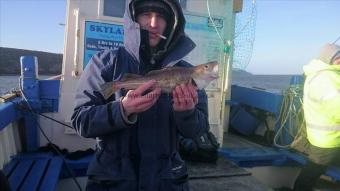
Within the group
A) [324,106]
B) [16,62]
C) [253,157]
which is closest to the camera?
[324,106]

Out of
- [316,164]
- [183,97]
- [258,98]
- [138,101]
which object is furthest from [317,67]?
[138,101]

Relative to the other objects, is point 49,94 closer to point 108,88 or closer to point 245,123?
point 108,88

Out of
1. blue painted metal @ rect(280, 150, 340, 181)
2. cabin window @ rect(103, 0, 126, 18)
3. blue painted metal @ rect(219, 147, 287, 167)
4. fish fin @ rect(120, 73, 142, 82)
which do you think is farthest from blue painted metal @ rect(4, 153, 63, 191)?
blue painted metal @ rect(280, 150, 340, 181)

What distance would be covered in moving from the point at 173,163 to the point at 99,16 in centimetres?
341

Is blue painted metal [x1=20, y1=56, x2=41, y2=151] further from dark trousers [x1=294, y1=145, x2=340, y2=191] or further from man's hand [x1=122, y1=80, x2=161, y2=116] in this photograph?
dark trousers [x1=294, y1=145, x2=340, y2=191]

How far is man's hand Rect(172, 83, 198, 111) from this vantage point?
2432mm

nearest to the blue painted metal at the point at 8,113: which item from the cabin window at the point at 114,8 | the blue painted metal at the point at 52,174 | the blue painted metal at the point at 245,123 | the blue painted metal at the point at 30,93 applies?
the blue painted metal at the point at 30,93

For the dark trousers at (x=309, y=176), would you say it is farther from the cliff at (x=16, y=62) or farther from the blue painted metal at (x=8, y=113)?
the cliff at (x=16, y=62)

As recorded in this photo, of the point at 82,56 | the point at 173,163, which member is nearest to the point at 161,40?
the point at 173,163

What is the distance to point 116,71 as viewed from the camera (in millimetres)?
2543

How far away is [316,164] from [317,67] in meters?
1.44

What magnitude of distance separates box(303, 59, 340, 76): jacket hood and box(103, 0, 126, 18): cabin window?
2998 millimetres

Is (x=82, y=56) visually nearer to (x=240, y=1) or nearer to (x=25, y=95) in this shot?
(x=25, y=95)

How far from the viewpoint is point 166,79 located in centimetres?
→ 249
